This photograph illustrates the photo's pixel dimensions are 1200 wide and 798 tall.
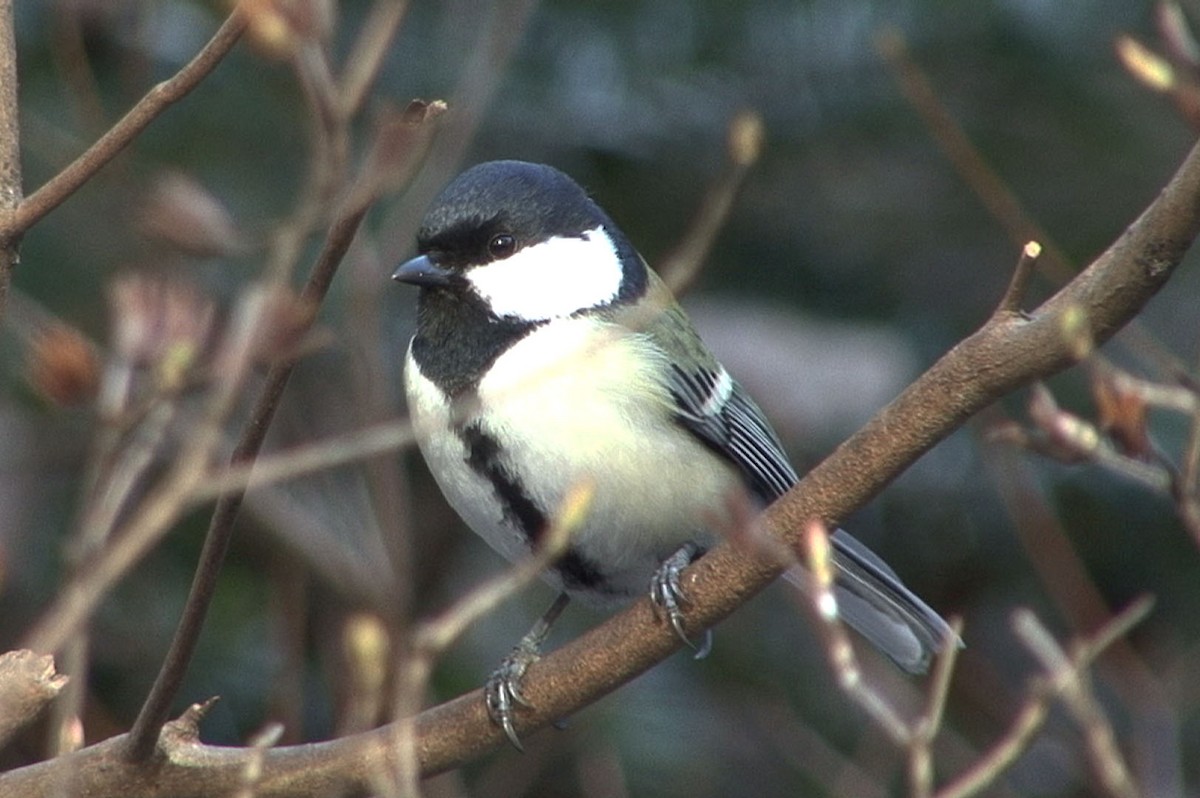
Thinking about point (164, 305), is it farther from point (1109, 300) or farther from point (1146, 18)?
point (1146, 18)

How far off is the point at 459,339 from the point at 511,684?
0.54 meters

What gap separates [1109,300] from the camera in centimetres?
161

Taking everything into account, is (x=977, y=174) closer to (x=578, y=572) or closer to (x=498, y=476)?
(x=578, y=572)

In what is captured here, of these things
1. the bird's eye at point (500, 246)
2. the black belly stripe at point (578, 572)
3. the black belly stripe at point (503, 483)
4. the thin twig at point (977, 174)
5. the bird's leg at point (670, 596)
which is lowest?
the black belly stripe at point (578, 572)

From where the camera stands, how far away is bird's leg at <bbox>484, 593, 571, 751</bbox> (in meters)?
2.13

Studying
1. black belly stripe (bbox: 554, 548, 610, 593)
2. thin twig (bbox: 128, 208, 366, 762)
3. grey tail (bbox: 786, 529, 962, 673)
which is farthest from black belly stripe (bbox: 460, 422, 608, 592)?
thin twig (bbox: 128, 208, 366, 762)

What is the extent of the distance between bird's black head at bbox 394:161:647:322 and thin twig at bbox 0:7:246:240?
85cm

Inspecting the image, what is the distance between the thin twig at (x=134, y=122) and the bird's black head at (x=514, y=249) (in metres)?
0.85

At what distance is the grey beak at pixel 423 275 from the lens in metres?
2.49

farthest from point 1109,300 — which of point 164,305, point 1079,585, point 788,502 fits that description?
point 1079,585

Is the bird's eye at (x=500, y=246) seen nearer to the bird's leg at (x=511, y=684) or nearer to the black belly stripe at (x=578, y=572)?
the black belly stripe at (x=578, y=572)

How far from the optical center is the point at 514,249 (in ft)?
8.45

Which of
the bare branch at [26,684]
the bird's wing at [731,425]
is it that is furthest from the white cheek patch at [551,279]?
the bare branch at [26,684]

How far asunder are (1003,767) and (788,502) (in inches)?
22.2
